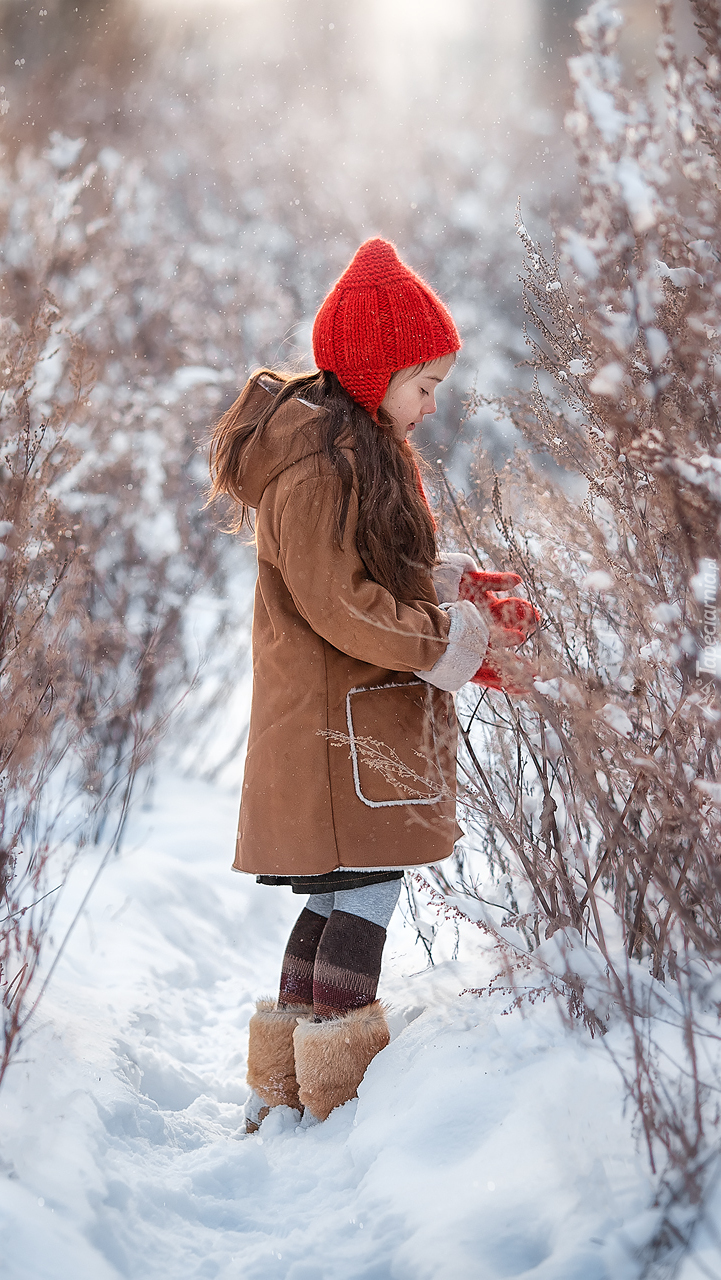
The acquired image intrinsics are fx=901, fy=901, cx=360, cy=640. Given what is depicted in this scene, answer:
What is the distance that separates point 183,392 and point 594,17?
4773 mm

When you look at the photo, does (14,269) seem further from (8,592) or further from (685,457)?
(685,457)

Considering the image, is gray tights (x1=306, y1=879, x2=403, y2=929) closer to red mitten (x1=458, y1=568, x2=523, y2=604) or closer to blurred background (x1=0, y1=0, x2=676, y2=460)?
red mitten (x1=458, y1=568, x2=523, y2=604)

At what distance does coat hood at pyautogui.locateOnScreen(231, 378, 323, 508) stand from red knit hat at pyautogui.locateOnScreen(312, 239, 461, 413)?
10 centimetres

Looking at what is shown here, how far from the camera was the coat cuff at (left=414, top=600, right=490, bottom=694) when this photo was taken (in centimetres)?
146

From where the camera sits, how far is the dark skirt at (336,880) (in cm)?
160

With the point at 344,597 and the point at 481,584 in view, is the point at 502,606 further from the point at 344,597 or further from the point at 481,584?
the point at 344,597

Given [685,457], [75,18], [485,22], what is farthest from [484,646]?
[485,22]

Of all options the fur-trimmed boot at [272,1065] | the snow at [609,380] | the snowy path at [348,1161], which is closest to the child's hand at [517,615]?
the snow at [609,380]

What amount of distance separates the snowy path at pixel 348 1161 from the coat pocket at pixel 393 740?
39cm

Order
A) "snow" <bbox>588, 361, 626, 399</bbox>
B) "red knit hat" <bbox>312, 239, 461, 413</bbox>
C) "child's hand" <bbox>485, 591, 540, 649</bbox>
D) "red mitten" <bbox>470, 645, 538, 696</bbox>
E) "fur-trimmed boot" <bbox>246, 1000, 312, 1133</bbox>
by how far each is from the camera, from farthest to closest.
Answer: "fur-trimmed boot" <bbox>246, 1000, 312, 1133</bbox> → "red knit hat" <bbox>312, 239, 461, 413</bbox> → "child's hand" <bbox>485, 591, 540, 649</bbox> → "red mitten" <bbox>470, 645, 538, 696</bbox> → "snow" <bbox>588, 361, 626, 399</bbox>

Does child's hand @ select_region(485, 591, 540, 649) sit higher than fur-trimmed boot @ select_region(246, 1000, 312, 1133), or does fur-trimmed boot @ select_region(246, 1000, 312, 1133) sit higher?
child's hand @ select_region(485, 591, 540, 649)

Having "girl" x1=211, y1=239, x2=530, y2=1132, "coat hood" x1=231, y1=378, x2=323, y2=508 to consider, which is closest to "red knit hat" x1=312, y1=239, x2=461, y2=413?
"girl" x1=211, y1=239, x2=530, y2=1132

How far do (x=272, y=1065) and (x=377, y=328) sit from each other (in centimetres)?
137

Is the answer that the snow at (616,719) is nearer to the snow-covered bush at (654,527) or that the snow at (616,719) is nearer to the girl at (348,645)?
the snow-covered bush at (654,527)
